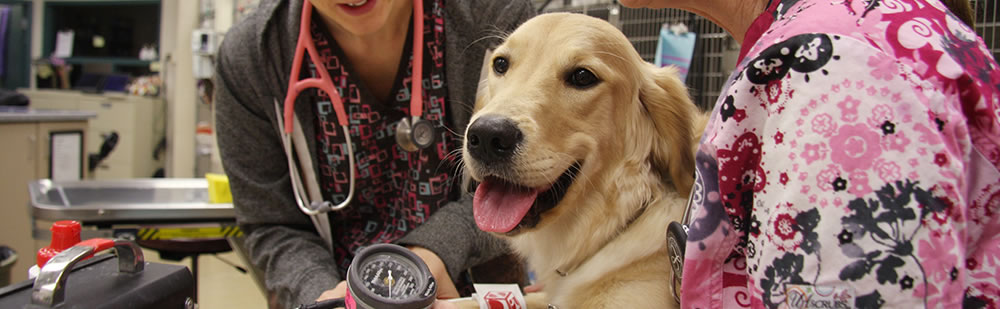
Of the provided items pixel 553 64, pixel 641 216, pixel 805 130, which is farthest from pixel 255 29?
pixel 805 130

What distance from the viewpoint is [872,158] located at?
50 cm

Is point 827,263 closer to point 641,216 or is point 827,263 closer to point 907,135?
point 907,135

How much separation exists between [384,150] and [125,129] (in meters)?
5.64

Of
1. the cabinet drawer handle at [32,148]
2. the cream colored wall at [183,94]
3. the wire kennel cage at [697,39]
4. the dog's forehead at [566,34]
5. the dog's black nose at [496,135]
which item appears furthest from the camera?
the cream colored wall at [183,94]

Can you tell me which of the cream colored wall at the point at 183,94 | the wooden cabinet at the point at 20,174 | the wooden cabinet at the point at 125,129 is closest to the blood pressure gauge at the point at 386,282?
the wooden cabinet at the point at 20,174

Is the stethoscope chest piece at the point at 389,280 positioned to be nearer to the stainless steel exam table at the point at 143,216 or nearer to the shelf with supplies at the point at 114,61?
the stainless steel exam table at the point at 143,216

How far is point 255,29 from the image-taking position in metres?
1.35

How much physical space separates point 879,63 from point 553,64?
60 cm

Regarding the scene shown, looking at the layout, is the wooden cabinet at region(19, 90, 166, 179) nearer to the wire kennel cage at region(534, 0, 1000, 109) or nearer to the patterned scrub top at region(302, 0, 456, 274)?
the wire kennel cage at region(534, 0, 1000, 109)

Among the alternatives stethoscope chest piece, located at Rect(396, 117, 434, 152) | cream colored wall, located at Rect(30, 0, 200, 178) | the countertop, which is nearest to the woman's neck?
stethoscope chest piece, located at Rect(396, 117, 434, 152)

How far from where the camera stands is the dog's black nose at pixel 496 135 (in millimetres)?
933

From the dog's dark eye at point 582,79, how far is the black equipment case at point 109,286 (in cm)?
67

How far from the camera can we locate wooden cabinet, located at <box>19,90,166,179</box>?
593 centimetres

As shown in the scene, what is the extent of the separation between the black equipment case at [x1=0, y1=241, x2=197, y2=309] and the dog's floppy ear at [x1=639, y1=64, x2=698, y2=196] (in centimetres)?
78
